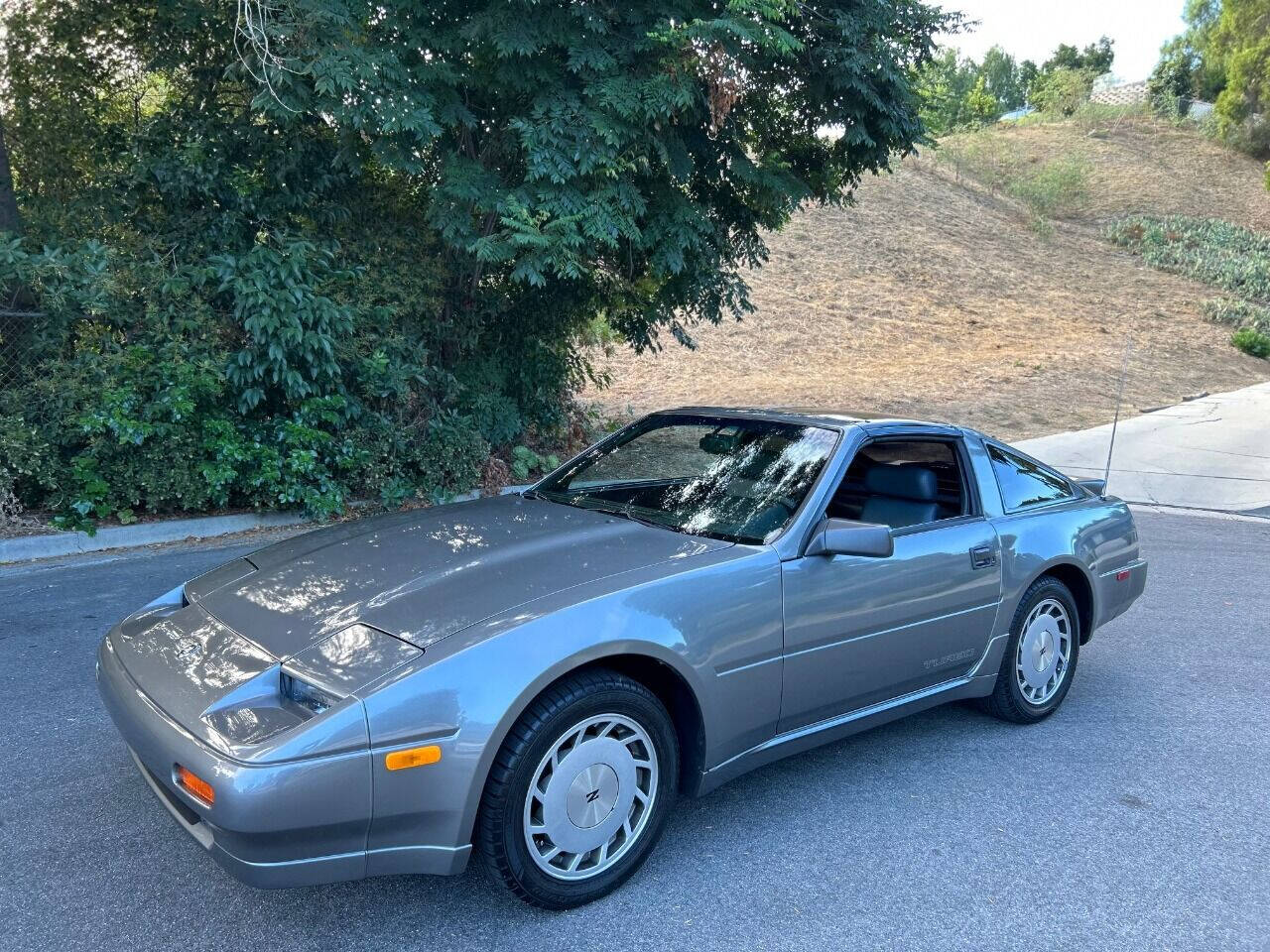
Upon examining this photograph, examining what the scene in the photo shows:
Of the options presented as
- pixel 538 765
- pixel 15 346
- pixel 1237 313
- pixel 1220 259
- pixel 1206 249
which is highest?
pixel 1206 249

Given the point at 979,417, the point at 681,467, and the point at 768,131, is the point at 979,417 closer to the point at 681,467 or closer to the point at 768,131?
the point at 768,131

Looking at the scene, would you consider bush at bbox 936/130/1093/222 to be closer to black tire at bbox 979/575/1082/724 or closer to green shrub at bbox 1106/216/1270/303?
green shrub at bbox 1106/216/1270/303

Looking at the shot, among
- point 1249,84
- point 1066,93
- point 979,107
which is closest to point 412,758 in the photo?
point 1249,84

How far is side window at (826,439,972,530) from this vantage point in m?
4.14

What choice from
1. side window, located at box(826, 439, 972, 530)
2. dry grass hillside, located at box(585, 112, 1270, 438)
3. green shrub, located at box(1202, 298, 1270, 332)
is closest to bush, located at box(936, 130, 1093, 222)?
dry grass hillside, located at box(585, 112, 1270, 438)

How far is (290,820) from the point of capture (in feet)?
7.89

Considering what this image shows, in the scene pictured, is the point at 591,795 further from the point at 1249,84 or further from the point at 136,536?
the point at 1249,84

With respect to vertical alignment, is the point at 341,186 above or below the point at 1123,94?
below

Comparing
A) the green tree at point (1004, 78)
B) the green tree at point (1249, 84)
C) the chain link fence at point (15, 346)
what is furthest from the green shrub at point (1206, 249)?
the green tree at point (1004, 78)

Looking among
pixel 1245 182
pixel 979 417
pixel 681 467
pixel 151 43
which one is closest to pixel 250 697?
pixel 681 467

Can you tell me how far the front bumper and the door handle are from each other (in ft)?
8.06

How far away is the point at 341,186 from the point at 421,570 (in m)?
6.71

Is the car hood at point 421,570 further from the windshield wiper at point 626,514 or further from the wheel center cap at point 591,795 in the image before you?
the wheel center cap at point 591,795

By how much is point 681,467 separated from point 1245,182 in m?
41.9
